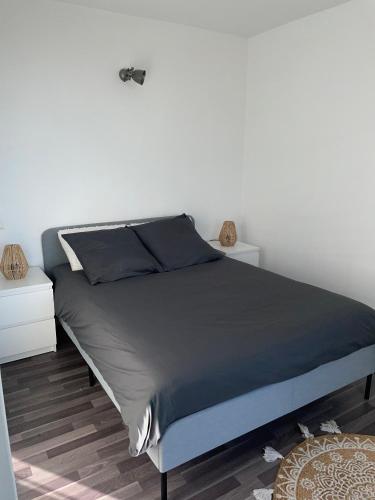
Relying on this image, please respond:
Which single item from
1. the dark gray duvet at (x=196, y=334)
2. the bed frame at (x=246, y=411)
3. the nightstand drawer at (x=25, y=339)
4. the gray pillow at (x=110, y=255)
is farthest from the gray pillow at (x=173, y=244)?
the bed frame at (x=246, y=411)

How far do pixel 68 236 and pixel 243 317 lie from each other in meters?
1.53

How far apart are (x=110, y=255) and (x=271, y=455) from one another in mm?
1646

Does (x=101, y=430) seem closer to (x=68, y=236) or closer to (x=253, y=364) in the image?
(x=253, y=364)

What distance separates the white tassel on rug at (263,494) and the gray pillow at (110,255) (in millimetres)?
1554

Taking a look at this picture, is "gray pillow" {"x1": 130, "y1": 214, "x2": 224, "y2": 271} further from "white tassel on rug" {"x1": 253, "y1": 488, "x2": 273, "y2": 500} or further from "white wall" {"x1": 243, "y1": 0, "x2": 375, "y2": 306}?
"white tassel on rug" {"x1": 253, "y1": 488, "x2": 273, "y2": 500}

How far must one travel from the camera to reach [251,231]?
3.96m

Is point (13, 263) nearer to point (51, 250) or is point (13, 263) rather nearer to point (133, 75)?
point (51, 250)

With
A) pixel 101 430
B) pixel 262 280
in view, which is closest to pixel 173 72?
pixel 262 280

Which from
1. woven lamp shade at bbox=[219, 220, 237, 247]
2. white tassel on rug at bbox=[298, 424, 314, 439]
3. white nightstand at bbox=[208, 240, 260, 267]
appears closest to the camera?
white tassel on rug at bbox=[298, 424, 314, 439]

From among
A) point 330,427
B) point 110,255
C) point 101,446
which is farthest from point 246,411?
point 110,255

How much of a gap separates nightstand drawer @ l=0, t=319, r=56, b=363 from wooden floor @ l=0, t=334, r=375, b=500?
147 millimetres

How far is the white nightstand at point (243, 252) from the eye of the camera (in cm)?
351

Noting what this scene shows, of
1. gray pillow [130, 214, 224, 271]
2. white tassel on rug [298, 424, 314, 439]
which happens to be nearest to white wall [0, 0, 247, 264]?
gray pillow [130, 214, 224, 271]

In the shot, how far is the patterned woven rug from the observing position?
1677 millimetres
